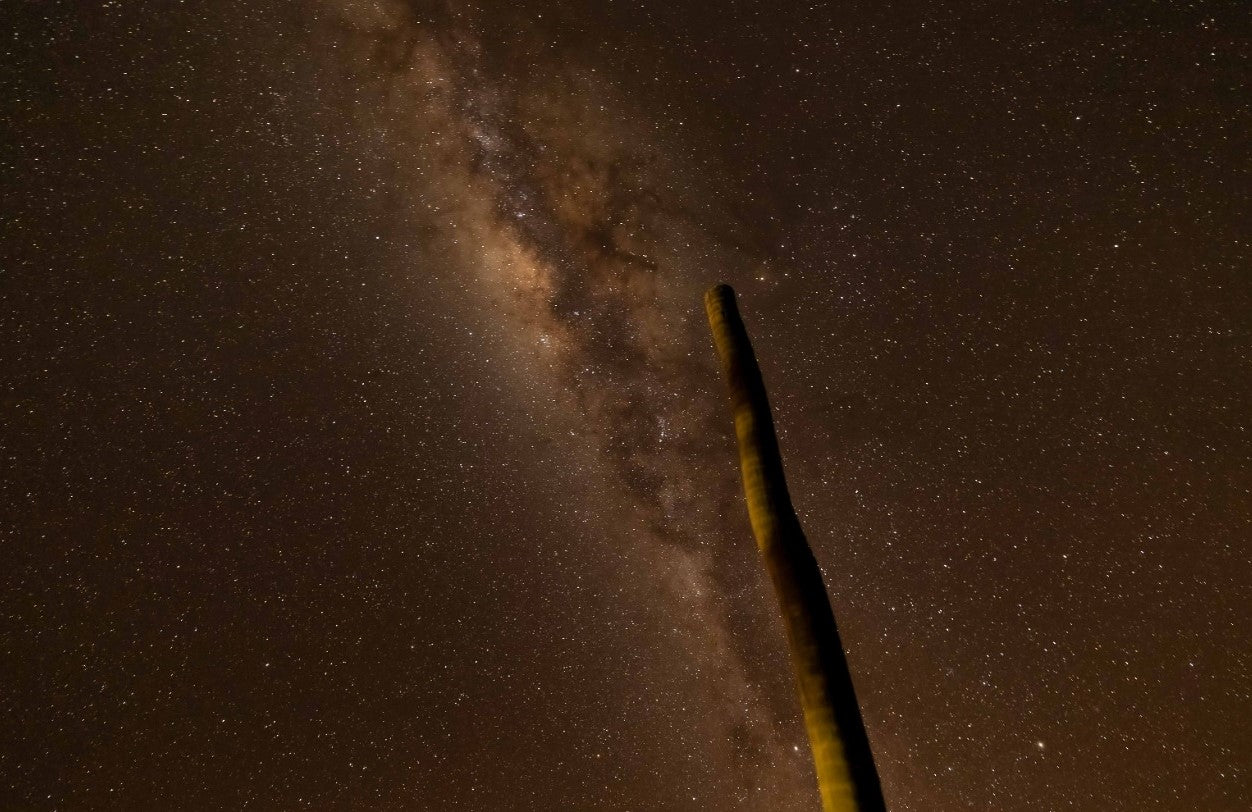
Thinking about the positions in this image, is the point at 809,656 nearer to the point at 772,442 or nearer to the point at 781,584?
the point at 781,584

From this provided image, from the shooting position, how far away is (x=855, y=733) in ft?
4.78

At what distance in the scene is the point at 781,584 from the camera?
162 cm

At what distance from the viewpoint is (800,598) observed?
160cm

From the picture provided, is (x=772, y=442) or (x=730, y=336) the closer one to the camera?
(x=772, y=442)

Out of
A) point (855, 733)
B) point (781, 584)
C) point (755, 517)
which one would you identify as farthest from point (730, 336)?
point (855, 733)

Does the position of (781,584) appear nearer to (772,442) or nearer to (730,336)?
(772,442)

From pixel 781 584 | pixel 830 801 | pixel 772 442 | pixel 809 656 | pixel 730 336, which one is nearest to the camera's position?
pixel 830 801

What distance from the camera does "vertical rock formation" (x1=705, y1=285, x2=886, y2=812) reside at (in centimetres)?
142

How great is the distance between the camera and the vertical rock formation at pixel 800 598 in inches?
55.9

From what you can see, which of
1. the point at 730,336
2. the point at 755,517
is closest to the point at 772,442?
the point at 755,517

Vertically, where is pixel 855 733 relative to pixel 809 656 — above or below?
below

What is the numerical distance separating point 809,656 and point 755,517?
0.35 metres

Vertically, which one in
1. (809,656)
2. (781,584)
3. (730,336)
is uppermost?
(730,336)

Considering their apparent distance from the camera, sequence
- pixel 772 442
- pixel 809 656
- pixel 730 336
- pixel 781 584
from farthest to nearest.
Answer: pixel 730 336
pixel 772 442
pixel 781 584
pixel 809 656
